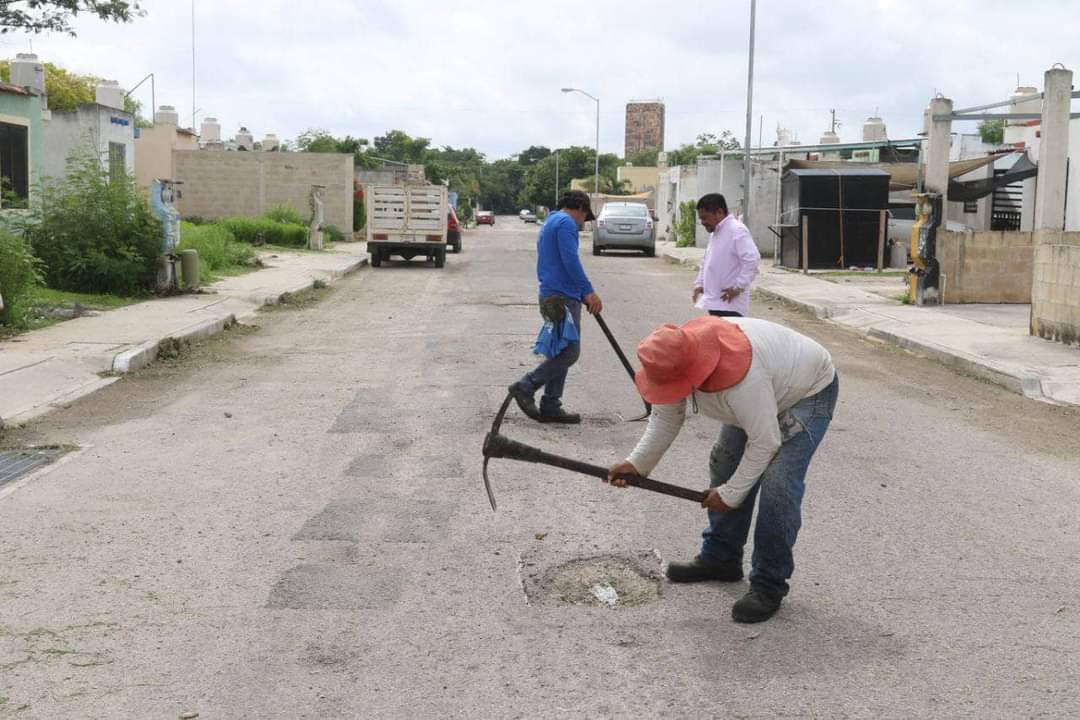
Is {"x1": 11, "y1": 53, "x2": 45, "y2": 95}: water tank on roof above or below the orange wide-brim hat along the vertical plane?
above

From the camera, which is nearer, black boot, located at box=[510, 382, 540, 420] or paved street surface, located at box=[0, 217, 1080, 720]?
paved street surface, located at box=[0, 217, 1080, 720]

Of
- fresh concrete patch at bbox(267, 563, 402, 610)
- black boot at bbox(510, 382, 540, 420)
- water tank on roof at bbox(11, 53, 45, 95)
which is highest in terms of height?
water tank on roof at bbox(11, 53, 45, 95)

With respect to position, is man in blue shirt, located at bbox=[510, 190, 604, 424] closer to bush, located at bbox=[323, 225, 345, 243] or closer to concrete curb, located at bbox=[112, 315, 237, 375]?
concrete curb, located at bbox=[112, 315, 237, 375]

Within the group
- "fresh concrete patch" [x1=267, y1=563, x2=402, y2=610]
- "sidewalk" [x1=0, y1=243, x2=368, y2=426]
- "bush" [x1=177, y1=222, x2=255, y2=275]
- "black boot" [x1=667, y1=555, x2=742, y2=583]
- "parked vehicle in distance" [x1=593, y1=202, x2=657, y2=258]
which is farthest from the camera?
"parked vehicle in distance" [x1=593, y1=202, x2=657, y2=258]

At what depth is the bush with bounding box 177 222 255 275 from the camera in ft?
75.3

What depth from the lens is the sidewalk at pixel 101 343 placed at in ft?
33.8

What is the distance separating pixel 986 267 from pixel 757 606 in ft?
49.6

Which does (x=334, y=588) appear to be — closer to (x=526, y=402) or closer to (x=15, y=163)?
(x=526, y=402)

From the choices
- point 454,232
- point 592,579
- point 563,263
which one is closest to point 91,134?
point 454,232

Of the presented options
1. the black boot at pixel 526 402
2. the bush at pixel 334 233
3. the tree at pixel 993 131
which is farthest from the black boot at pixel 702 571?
the tree at pixel 993 131

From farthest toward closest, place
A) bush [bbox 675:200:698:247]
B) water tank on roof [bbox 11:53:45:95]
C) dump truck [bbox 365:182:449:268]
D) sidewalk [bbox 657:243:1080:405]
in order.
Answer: bush [bbox 675:200:698:247]
dump truck [bbox 365:182:449:268]
water tank on roof [bbox 11:53:45:95]
sidewalk [bbox 657:243:1080:405]

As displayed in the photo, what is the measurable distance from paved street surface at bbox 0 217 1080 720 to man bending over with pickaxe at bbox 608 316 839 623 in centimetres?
33

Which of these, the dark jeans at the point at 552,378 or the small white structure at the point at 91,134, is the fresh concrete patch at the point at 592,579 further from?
the small white structure at the point at 91,134

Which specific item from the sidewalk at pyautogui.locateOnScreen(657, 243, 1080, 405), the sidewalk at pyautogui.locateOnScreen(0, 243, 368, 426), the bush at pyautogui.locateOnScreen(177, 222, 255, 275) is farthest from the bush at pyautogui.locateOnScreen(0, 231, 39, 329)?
the sidewalk at pyautogui.locateOnScreen(657, 243, 1080, 405)
